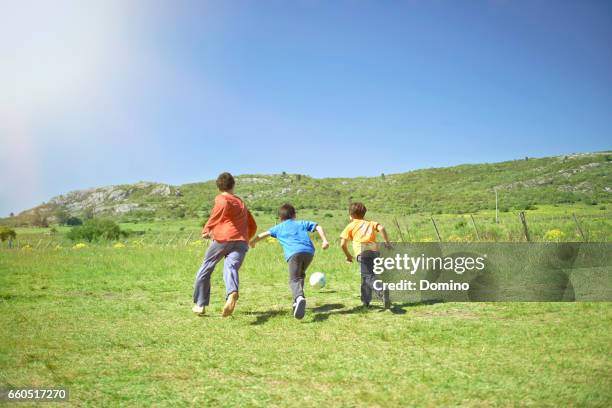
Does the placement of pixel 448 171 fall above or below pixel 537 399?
above

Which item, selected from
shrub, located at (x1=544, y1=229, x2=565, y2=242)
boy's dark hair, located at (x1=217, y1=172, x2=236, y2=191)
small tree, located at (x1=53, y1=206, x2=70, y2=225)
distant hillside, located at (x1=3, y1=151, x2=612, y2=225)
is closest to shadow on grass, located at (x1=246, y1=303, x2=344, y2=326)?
boy's dark hair, located at (x1=217, y1=172, x2=236, y2=191)

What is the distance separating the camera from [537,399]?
348 centimetres

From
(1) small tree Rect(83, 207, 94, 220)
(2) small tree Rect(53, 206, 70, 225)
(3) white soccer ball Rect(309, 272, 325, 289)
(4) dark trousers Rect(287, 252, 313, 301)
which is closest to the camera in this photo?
(4) dark trousers Rect(287, 252, 313, 301)

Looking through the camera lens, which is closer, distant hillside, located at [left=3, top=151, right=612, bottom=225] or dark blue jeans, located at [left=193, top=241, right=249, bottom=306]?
dark blue jeans, located at [left=193, top=241, right=249, bottom=306]

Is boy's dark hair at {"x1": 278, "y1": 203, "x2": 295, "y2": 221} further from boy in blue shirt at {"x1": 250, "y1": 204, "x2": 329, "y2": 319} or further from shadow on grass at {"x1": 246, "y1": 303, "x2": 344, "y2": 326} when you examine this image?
shadow on grass at {"x1": 246, "y1": 303, "x2": 344, "y2": 326}

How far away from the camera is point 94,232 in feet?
148

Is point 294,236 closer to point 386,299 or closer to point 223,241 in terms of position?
point 223,241

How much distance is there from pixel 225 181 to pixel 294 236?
130 centimetres

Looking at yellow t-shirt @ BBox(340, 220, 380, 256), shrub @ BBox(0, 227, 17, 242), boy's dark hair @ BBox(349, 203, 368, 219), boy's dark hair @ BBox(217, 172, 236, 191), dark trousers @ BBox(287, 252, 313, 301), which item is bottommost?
shrub @ BBox(0, 227, 17, 242)

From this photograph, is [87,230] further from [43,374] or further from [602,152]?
[602,152]

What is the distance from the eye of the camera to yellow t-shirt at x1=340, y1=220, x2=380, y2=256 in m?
7.35

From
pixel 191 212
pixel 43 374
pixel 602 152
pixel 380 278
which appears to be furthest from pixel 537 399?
pixel 602 152

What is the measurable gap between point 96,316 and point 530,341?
5.63 metres

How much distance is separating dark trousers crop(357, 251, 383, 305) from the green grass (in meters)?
0.25
